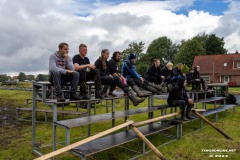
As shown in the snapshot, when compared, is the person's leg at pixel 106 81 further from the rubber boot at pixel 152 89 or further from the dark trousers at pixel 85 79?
the rubber boot at pixel 152 89

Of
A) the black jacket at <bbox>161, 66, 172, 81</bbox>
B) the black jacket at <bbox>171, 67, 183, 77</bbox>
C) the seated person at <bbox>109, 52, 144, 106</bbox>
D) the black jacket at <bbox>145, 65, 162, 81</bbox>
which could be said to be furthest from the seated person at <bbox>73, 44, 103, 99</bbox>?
the black jacket at <bbox>171, 67, 183, 77</bbox>

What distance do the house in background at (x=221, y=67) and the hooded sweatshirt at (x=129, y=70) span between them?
36276 millimetres

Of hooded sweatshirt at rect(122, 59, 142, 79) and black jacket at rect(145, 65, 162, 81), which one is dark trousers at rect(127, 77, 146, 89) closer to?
hooded sweatshirt at rect(122, 59, 142, 79)

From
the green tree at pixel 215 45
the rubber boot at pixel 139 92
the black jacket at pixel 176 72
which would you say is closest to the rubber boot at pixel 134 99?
the rubber boot at pixel 139 92

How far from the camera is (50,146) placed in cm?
643

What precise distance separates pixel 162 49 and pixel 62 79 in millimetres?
64216

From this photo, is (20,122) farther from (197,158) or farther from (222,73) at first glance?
(222,73)

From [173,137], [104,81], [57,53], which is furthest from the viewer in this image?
[173,137]

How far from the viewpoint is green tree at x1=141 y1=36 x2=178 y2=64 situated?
65.7 metres

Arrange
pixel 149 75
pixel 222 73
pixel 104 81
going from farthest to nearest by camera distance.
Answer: pixel 222 73, pixel 149 75, pixel 104 81

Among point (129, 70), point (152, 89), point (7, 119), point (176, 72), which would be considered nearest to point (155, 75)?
point (152, 89)

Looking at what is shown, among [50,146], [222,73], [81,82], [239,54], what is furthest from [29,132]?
[239,54]

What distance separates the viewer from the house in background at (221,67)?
4028 cm

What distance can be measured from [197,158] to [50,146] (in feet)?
13.4
